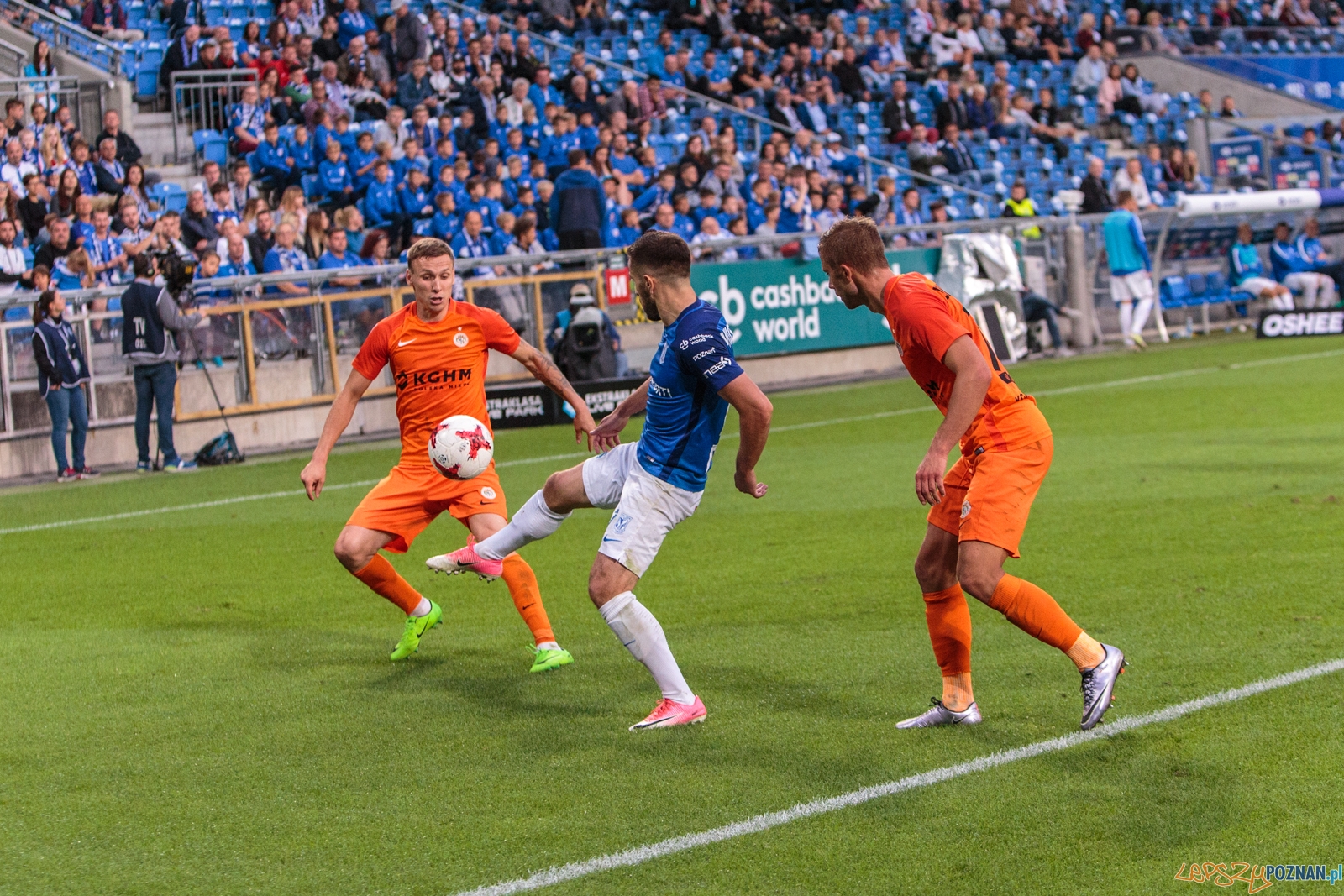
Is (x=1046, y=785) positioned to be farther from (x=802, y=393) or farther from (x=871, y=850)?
(x=802, y=393)

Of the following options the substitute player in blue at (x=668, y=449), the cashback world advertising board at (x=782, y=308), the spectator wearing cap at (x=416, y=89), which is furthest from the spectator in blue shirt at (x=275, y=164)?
the substitute player in blue at (x=668, y=449)

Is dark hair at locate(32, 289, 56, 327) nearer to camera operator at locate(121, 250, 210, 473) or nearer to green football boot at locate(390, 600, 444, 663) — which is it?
camera operator at locate(121, 250, 210, 473)

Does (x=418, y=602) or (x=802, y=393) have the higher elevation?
(x=418, y=602)

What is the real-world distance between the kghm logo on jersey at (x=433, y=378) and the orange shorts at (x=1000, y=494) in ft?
9.17

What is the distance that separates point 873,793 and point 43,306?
38.6ft

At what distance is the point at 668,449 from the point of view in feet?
19.5

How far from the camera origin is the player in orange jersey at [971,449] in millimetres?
5238

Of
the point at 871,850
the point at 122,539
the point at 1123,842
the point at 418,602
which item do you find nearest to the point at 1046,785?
the point at 1123,842

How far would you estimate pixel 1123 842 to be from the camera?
4.48 m

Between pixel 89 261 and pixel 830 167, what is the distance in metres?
13.2

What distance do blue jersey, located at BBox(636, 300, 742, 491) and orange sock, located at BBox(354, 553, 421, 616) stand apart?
184 cm

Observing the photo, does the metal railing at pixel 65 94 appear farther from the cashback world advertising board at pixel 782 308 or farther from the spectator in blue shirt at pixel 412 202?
the cashback world advertising board at pixel 782 308

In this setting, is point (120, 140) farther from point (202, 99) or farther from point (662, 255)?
point (662, 255)

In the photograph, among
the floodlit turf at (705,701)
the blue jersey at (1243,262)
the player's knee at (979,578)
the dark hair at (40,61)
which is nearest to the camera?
the floodlit turf at (705,701)
